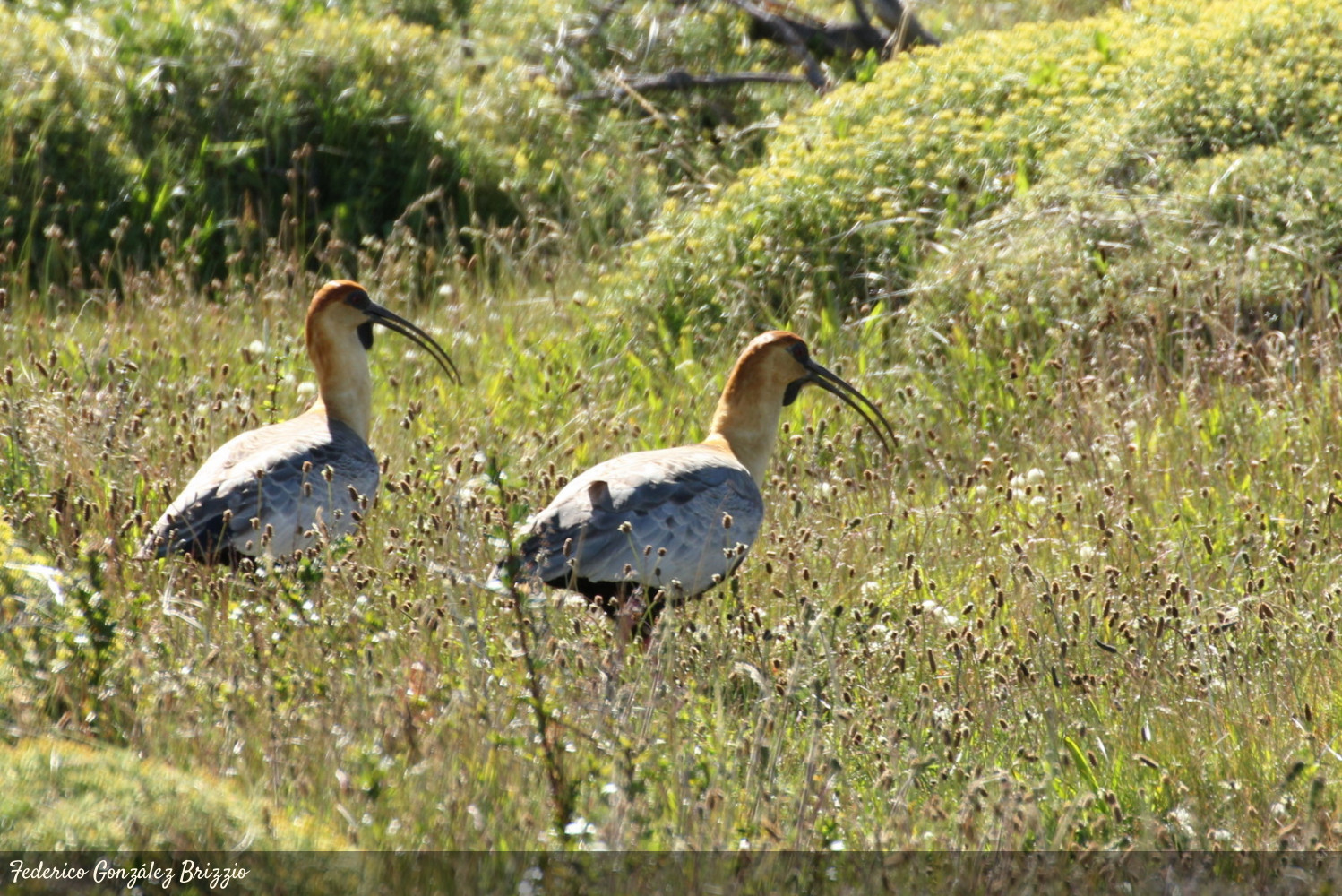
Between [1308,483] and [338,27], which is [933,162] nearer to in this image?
[1308,483]

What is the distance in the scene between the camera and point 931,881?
3.39m

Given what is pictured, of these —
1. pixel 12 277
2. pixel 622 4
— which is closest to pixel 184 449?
pixel 12 277

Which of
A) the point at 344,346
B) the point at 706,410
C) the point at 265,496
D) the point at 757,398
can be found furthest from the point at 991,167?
the point at 265,496

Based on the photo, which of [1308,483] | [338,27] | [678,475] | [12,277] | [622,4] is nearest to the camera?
[678,475]

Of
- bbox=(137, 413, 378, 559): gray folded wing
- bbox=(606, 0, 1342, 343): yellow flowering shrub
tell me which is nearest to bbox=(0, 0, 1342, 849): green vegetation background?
bbox=(606, 0, 1342, 343): yellow flowering shrub

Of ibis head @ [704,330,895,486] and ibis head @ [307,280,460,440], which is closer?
ibis head @ [704,330,895,486]

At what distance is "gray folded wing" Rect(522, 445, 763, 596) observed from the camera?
5094 millimetres

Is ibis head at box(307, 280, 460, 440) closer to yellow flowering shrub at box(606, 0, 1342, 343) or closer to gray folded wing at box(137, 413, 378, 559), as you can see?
gray folded wing at box(137, 413, 378, 559)

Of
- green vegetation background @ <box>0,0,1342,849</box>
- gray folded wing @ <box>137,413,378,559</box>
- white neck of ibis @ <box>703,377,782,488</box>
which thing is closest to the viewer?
green vegetation background @ <box>0,0,1342,849</box>

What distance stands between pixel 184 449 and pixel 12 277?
297cm

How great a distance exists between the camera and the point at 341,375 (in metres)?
6.59

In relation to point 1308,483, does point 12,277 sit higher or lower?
higher

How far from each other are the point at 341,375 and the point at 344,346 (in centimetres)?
16

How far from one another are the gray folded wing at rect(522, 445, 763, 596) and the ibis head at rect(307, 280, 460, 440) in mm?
1517
